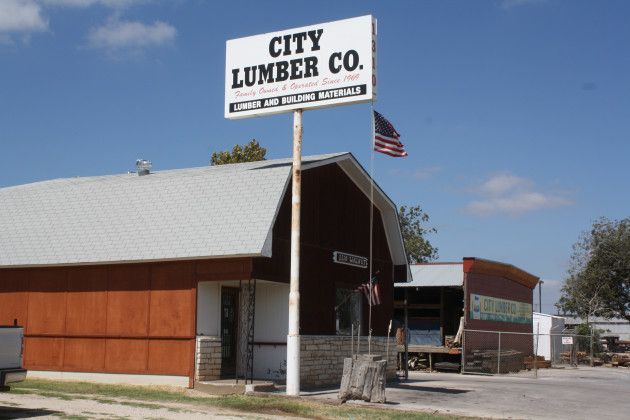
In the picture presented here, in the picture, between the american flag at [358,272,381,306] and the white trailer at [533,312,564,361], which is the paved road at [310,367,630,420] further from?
the white trailer at [533,312,564,361]

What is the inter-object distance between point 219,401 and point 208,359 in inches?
111

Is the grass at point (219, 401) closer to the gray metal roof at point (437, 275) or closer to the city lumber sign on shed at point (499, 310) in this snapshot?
the gray metal roof at point (437, 275)

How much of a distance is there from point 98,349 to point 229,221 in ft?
18.0

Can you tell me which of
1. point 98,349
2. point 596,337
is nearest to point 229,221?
point 98,349

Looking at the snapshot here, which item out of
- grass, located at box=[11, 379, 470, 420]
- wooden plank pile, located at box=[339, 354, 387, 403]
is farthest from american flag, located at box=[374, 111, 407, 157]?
grass, located at box=[11, 379, 470, 420]

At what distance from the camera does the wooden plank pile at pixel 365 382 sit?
1920 cm

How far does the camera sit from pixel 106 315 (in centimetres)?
2317

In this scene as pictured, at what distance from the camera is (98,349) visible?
23.1m

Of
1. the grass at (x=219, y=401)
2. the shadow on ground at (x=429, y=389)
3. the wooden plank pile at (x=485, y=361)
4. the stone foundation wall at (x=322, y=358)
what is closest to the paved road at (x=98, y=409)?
the grass at (x=219, y=401)

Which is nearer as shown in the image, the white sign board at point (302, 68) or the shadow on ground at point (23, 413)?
the shadow on ground at point (23, 413)

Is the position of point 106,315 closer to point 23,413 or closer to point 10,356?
point 23,413

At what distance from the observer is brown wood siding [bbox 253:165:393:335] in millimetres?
22469

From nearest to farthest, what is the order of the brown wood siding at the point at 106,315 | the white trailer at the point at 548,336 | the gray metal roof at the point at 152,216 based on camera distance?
the gray metal roof at the point at 152,216, the brown wood siding at the point at 106,315, the white trailer at the point at 548,336

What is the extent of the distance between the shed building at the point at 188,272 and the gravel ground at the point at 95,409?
161 inches
